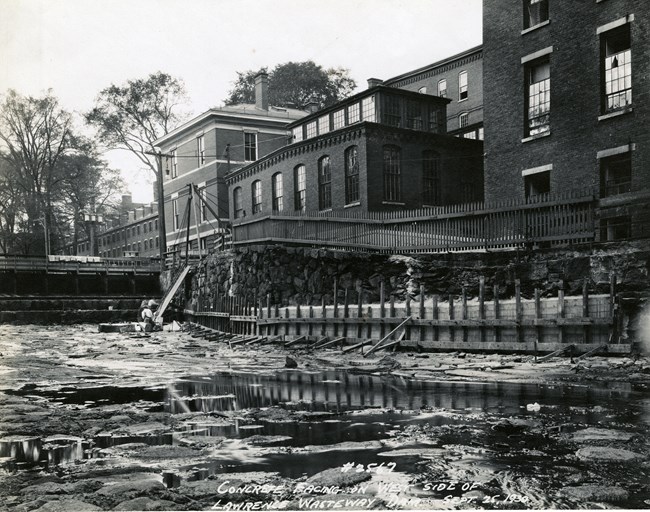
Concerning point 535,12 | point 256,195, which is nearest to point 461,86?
point 256,195

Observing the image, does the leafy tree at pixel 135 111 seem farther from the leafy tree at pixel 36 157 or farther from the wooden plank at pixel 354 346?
the wooden plank at pixel 354 346

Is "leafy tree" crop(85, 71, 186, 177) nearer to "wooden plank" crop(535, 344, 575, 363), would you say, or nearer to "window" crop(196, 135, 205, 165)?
"window" crop(196, 135, 205, 165)

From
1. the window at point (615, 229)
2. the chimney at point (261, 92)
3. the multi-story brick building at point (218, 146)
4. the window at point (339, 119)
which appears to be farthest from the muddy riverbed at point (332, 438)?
the chimney at point (261, 92)

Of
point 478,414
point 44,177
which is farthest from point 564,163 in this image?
point 44,177

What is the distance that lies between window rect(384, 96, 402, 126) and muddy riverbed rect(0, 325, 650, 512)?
74.1ft

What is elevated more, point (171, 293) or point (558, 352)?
point (171, 293)

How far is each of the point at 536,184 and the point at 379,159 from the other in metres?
9.48

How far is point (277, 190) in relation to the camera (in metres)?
39.4

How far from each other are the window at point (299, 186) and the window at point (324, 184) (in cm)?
188

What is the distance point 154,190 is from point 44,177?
64.3 ft

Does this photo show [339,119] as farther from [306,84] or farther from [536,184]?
[306,84]

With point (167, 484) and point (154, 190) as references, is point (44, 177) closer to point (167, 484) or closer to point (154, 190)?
point (154, 190)

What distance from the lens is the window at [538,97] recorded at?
79.9ft

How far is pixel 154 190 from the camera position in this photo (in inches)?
2456
